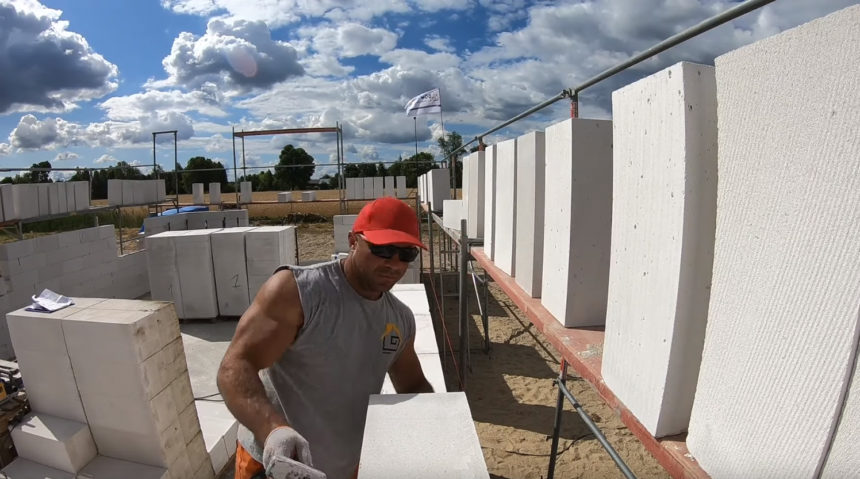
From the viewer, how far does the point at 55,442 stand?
343cm

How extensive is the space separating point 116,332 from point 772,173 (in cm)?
384

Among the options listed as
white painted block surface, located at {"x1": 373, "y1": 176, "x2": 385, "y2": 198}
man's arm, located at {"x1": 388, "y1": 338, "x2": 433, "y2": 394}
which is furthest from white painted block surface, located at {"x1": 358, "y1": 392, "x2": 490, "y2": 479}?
white painted block surface, located at {"x1": 373, "y1": 176, "x2": 385, "y2": 198}

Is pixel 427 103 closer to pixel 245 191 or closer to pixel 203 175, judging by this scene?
pixel 245 191

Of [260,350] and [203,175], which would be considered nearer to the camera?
[260,350]

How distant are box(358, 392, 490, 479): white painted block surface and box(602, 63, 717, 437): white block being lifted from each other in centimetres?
59

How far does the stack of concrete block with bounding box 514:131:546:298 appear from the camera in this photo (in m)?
2.70

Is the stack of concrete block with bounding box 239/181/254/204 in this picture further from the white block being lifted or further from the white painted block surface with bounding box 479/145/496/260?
the white block being lifted

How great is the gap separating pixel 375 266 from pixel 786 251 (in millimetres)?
1431

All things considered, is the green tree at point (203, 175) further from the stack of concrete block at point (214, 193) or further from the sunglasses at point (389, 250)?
the sunglasses at point (389, 250)

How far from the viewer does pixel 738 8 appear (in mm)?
1251

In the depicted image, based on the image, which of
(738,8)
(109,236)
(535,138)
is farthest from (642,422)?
(109,236)

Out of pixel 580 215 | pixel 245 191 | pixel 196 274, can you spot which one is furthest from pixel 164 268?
pixel 245 191

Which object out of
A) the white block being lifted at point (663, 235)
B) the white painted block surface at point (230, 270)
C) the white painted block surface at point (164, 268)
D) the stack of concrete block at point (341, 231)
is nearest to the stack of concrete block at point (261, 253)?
the white painted block surface at point (230, 270)

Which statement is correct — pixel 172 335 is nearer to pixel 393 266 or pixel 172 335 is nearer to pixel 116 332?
pixel 116 332
